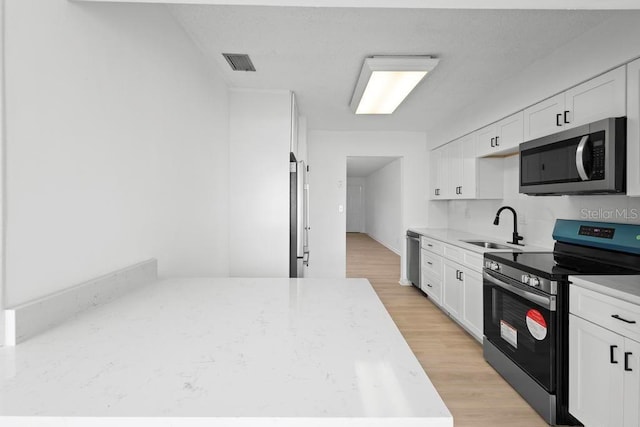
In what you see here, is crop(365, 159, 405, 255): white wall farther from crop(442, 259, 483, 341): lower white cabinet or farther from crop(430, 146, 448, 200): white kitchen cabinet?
crop(442, 259, 483, 341): lower white cabinet

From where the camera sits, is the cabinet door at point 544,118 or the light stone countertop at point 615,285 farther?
the cabinet door at point 544,118

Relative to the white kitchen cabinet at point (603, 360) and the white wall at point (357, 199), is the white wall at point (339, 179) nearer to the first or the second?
the white kitchen cabinet at point (603, 360)

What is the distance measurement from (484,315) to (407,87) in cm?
200

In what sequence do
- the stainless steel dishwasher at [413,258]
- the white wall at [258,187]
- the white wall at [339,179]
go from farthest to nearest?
the white wall at [339,179] < the stainless steel dishwasher at [413,258] < the white wall at [258,187]

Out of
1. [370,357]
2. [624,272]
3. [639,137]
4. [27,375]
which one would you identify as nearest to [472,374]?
[624,272]

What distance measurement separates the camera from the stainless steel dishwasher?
4.67 metres

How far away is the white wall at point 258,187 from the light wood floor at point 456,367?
4.79ft

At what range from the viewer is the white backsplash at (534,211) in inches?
88.8

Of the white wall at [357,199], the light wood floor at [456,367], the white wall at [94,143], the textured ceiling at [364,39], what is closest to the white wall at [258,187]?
the textured ceiling at [364,39]

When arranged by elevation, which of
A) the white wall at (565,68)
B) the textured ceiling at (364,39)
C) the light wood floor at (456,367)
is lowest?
the light wood floor at (456,367)

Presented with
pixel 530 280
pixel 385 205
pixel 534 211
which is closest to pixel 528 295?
pixel 530 280

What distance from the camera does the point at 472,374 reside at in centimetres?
247

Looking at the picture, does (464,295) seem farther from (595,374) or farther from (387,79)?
(387,79)

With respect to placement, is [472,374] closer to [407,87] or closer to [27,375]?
[407,87]
